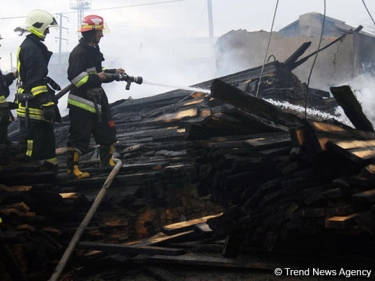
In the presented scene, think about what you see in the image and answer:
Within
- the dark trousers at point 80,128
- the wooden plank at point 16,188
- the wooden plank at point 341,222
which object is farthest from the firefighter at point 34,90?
the wooden plank at point 341,222

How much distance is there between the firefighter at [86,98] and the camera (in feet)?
20.5

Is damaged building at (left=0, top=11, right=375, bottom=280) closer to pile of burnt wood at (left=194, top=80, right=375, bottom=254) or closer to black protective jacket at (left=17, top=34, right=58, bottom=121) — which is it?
pile of burnt wood at (left=194, top=80, right=375, bottom=254)

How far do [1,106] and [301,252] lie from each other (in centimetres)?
317

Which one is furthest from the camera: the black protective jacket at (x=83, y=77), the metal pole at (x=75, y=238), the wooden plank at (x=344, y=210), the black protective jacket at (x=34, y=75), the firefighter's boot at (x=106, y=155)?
the firefighter's boot at (x=106, y=155)

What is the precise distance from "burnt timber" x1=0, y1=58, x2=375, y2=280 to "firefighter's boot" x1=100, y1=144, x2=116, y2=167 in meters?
0.20

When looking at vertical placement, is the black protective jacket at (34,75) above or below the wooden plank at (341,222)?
above

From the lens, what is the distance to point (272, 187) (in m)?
4.33

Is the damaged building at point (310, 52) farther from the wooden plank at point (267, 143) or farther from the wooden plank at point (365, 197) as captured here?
the wooden plank at point (365, 197)

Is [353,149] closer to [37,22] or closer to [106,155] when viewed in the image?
[106,155]

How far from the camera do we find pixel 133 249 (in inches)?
189

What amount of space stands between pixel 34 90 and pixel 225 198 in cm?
288

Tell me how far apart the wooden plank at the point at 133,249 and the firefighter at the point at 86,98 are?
1.58 meters

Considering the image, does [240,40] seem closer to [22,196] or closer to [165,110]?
[165,110]

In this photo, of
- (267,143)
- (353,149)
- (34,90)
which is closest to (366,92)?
(267,143)
